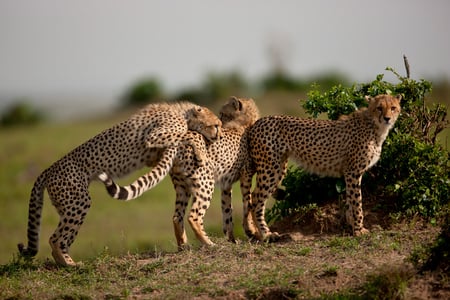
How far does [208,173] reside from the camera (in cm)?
696

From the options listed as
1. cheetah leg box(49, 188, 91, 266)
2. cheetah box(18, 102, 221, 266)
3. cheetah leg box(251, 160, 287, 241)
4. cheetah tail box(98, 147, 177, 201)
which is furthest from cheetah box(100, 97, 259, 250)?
cheetah leg box(49, 188, 91, 266)

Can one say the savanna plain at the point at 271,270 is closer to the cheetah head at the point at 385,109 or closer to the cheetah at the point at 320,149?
the cheetah at the point at 320,149

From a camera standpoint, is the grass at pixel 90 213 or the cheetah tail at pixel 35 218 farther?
the grass at pixel 90 213

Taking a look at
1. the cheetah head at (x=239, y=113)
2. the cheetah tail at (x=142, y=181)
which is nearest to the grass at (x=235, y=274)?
the cheetah tail at (x=142, y=181)

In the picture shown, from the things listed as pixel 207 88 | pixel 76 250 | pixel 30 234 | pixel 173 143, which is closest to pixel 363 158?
pixel 173 143

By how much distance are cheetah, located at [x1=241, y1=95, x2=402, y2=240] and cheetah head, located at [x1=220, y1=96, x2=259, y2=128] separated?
25 cm

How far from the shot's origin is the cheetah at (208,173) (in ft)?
22.4

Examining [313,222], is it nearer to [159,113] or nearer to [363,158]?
A: [363,158]

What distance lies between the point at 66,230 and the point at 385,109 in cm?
280

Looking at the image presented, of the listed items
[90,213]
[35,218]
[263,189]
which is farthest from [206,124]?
[90,213]

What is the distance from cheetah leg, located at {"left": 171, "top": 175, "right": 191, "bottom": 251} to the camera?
6.96m

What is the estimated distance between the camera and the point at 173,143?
6.95m

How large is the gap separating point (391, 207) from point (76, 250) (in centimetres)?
702

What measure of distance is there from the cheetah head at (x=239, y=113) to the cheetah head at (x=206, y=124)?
1.20ft
